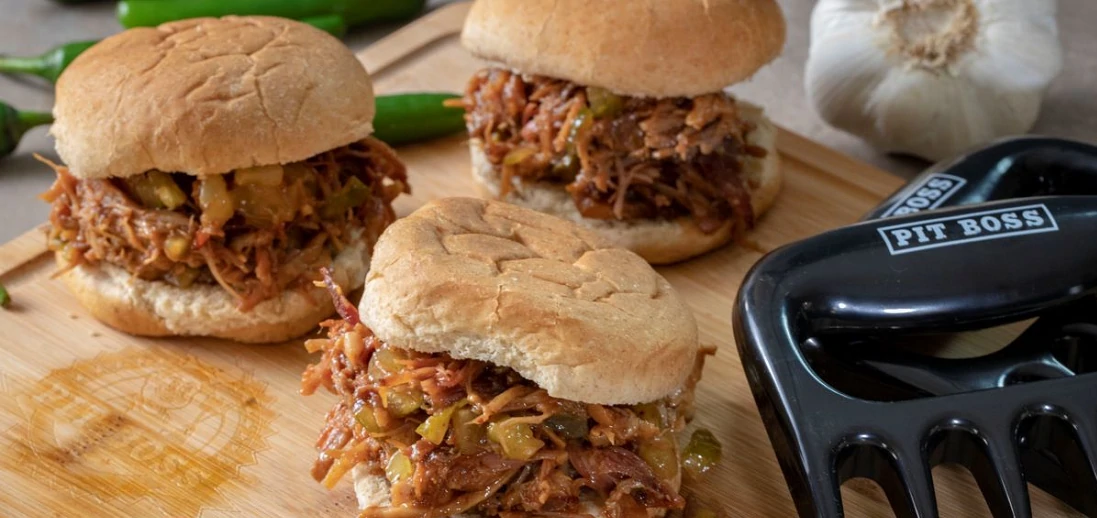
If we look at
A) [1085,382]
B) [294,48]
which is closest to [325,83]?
[294,48]

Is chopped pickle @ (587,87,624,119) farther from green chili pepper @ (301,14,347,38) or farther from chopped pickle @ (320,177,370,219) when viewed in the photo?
green chili pepper @ (301,14,347,38)

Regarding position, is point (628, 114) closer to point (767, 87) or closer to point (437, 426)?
point (437, 426)

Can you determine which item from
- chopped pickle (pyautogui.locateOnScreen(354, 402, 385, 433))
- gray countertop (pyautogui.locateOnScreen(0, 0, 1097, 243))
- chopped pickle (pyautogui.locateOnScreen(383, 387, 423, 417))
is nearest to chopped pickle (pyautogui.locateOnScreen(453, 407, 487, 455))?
chopped pickle (pyautogui.locateOnScreen(383, 387, 423, 417))

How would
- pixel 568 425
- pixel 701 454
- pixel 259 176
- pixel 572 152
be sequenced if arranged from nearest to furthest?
1. pixel 568 425
2. pixel 701 454
3. pixel 259 176
4. pixel 572 152

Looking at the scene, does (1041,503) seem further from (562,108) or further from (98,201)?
(98,201)

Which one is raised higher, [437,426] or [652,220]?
[437,426]

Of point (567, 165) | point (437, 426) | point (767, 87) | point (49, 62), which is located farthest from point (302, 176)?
point (767, 87)

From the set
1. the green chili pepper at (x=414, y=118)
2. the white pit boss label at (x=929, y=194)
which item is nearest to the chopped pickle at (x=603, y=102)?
the green chili pepper at (x=414, y=118)
